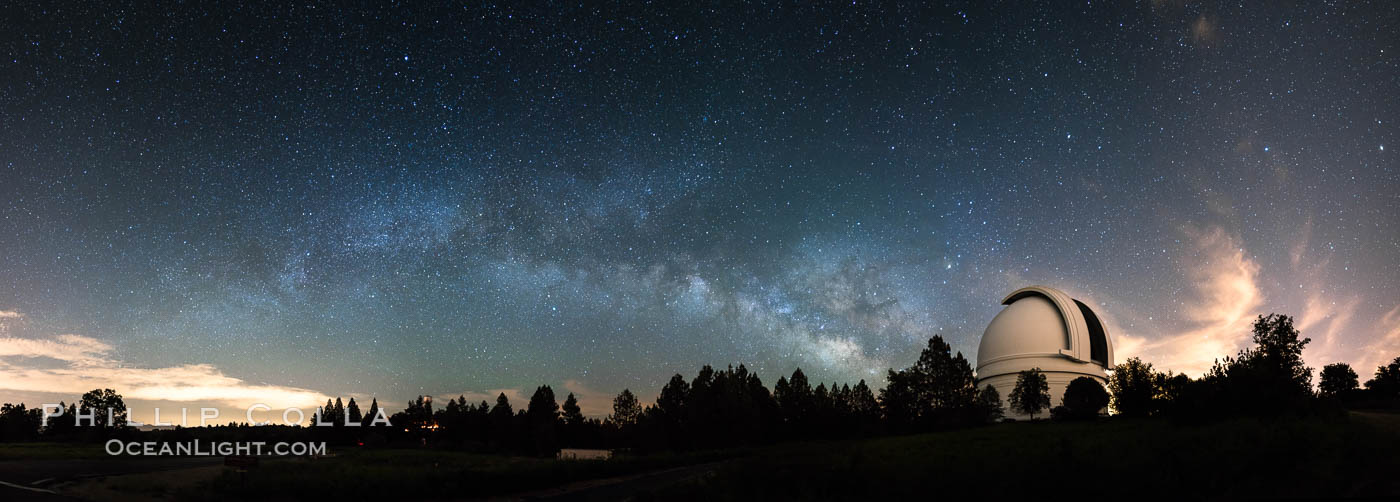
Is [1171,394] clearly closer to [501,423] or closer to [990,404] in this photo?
[990,404]

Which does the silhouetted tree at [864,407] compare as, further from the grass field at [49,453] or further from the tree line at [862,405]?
the grass field at [49,453]

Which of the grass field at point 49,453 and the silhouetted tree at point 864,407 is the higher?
the grass field at point 49,453

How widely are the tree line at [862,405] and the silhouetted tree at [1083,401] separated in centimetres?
8

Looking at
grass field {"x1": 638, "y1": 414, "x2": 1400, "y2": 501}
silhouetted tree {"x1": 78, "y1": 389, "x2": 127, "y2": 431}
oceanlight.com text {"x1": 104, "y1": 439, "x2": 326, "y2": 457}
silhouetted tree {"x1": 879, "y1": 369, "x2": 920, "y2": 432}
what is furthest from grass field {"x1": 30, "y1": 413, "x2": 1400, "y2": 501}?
silhouetted tree {"x1": 78, "y1": 389, "x2": 127, "y2": 431}

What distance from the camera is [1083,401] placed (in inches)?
1948

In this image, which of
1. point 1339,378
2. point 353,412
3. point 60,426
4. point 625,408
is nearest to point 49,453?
point 60,426

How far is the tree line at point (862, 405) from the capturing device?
89.2 ft

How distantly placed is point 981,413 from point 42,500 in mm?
57650

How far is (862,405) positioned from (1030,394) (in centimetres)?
2453

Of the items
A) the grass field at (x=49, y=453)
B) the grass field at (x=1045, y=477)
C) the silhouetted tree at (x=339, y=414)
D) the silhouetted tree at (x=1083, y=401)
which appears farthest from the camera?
the silhouetted tree at (x=339, y=414)

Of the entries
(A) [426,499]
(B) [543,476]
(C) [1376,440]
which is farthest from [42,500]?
(C) [1376,440]

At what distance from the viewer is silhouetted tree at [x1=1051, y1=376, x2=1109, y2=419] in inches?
1916

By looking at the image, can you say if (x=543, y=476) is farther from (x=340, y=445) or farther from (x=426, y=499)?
(x=340, y=445)

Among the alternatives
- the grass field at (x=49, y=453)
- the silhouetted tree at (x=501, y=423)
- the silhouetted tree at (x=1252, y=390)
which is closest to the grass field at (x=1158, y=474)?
the silhouetted tree at (x=1252, y=390)
